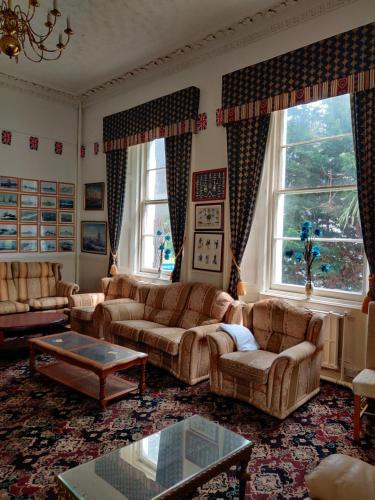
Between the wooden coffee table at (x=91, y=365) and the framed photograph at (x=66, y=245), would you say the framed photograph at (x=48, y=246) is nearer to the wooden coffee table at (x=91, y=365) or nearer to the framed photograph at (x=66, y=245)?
the framed photograph at (x=66, y=245)

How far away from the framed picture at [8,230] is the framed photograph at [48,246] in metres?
0.51

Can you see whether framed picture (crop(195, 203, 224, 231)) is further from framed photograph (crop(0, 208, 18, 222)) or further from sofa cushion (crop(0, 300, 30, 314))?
framed photograph (crop(0, 208, 18, 222))

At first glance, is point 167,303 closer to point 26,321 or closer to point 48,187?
point 26,321

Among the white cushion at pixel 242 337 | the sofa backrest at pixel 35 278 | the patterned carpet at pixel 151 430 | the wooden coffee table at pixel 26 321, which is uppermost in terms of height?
the sofa backrest at pixel 35 278

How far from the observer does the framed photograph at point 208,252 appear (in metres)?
4.84

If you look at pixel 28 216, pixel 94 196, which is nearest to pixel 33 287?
pixel 28 216

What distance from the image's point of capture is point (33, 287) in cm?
614

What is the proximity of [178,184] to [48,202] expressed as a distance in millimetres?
2857

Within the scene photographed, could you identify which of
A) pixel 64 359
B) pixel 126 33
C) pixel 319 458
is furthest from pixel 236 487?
pixel 126 33

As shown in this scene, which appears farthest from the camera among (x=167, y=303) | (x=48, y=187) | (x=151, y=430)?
(x=48, y=187)

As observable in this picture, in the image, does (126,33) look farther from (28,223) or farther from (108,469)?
(108,469)

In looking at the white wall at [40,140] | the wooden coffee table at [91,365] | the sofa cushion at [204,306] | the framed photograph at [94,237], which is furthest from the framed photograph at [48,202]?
the sofa cushion at [204,306]

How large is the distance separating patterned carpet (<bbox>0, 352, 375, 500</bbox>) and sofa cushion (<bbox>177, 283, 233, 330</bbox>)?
0.74m

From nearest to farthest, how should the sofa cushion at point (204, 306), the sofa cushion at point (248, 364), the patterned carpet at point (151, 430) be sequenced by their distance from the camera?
the patterned carpet at point (151, 430)
the sofa cushion at point (248, 364)
the sofa cushion at point (204, 306)
